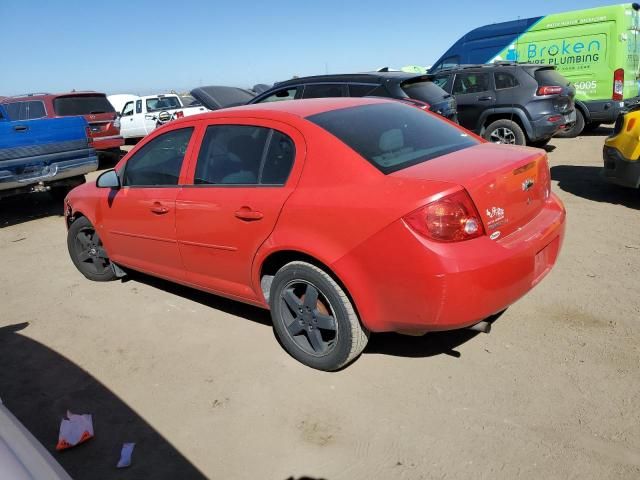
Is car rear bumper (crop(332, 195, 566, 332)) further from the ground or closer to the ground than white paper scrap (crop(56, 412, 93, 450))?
further from the ground

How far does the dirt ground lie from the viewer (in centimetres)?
250

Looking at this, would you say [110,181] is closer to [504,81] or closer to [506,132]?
[506,132]

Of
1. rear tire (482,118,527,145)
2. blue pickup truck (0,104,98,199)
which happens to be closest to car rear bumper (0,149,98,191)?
blue pickup truck (0,104,98,199)

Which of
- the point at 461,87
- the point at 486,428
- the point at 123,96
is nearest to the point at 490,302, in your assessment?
the point at 486,428

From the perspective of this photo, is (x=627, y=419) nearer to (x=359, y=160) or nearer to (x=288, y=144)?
(x=359, y=160)

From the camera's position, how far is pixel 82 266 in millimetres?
5188

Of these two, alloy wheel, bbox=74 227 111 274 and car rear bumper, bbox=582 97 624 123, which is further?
car rear bumper, bbox=582 97 624 123

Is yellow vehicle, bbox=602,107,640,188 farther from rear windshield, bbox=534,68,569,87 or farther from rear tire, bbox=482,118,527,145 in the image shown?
rear windshield, bbox=534,68,569,87

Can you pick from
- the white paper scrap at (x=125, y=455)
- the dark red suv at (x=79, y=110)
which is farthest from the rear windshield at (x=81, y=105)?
the white paper scrap at (x=125, y=455)

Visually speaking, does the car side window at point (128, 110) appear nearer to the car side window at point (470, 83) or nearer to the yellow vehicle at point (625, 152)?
the car side window at point (470, 83)

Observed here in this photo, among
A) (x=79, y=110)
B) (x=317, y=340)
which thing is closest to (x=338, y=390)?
(x=317, y=340)

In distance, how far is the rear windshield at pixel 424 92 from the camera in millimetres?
8109

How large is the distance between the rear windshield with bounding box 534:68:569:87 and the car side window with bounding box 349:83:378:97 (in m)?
3.53

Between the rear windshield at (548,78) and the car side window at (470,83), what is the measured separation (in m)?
0.93
